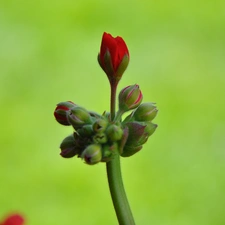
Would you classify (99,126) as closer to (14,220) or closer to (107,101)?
(14,220)

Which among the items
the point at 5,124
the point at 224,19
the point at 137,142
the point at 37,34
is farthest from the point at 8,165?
the point at 137,142

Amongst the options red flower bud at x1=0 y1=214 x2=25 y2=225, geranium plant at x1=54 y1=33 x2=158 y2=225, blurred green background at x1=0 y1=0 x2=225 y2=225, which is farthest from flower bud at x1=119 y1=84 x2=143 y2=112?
blurred green background at x1=0 y1=0 x2=225 y2=225

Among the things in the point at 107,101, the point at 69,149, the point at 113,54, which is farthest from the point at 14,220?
the point at 107,101

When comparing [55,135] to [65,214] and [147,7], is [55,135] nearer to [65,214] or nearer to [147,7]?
[65,214]

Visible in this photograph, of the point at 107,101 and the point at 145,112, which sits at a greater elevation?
the point at 107,101

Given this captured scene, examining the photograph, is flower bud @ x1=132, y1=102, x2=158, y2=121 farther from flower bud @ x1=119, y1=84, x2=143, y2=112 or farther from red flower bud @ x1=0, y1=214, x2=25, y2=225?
red flower bud @ x1=0, y1=214, x2=25, y2=225

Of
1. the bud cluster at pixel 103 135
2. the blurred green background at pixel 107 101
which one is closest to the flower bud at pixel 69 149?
the bud cluster at pixel 103 135

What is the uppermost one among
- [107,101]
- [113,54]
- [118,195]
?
[107,101]
